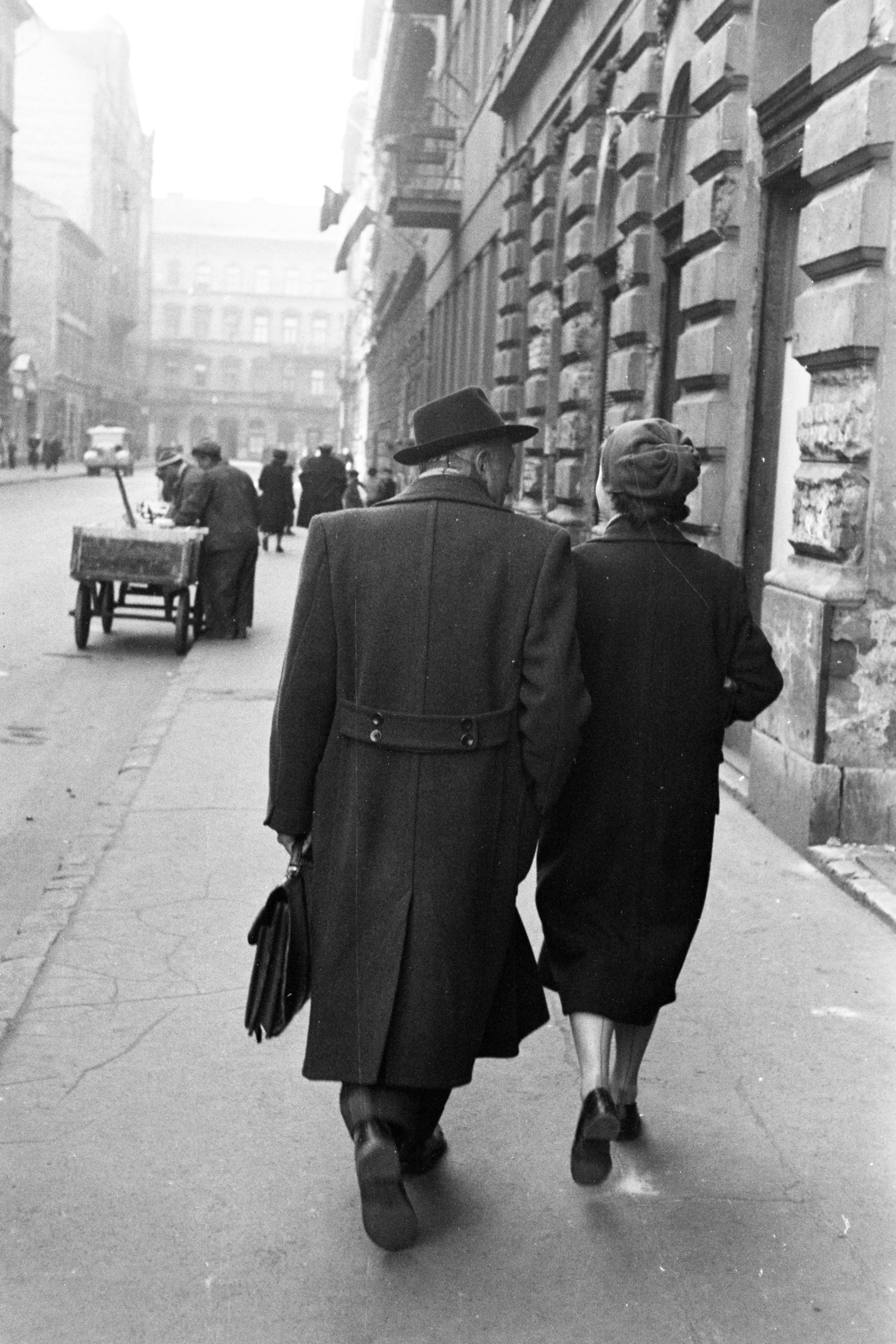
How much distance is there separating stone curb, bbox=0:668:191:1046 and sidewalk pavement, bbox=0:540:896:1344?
6 cm

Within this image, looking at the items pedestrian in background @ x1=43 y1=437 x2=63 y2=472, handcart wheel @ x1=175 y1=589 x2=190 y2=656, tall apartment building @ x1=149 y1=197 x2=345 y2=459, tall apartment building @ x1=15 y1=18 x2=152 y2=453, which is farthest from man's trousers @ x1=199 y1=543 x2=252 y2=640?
tall apartment building @ x1=149 y1=197 x2=345 y2=459

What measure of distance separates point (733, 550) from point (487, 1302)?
694 centimetres

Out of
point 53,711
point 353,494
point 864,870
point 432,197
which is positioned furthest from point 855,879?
point 353,494

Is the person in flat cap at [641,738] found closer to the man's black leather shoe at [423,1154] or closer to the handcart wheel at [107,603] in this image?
the man's black leather shoe at [423,1154]

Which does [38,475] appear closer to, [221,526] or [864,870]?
[221,526]

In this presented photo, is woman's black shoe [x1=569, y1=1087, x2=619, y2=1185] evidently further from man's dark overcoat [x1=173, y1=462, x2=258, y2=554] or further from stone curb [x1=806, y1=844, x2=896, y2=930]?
man's dark overcoat [x1=173, y1=462, x2=258, y2=554]

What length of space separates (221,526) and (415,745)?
11.9 m

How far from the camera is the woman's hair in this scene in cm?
426

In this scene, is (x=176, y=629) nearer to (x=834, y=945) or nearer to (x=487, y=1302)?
(x=834, y=945)

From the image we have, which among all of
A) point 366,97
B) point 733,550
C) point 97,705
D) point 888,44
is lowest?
point 97,705

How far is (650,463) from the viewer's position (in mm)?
4219

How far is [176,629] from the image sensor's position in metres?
15.2

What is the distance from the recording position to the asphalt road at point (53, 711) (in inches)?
318

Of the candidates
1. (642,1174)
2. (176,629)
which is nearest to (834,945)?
(642,1174)
